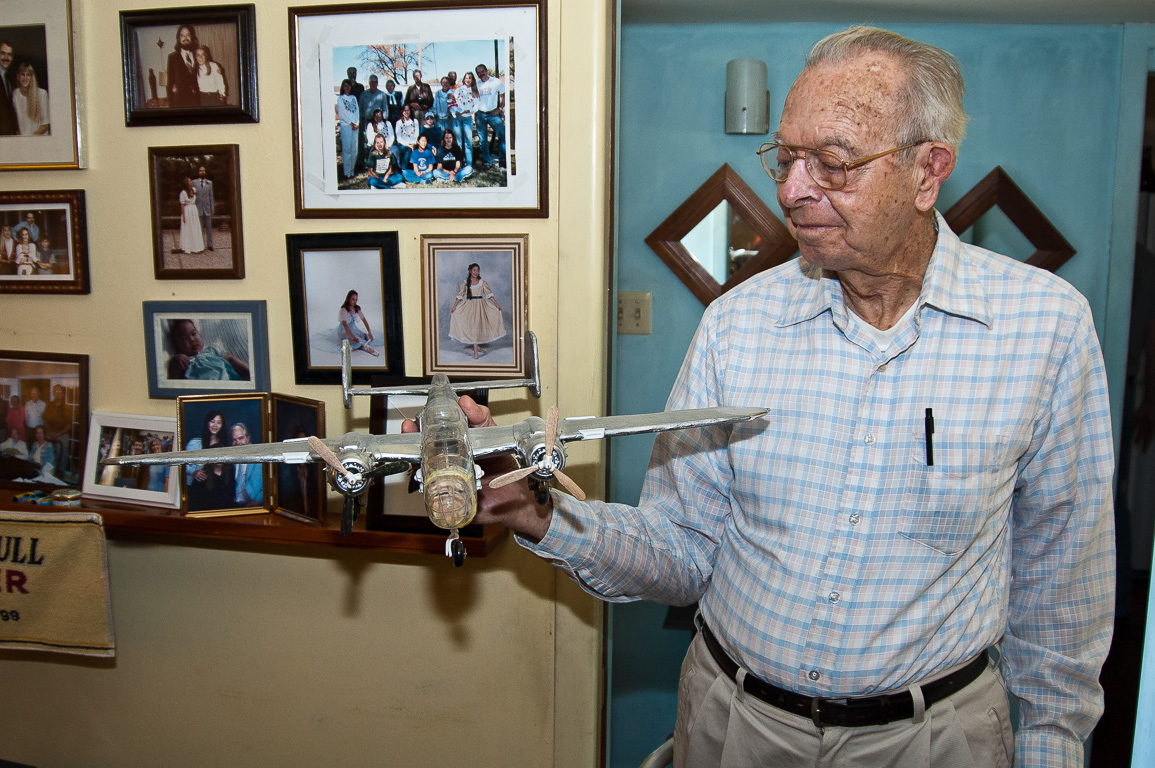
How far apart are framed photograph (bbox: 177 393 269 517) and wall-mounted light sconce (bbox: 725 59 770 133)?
5.47 feet

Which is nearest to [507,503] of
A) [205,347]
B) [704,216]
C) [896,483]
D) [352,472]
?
[352,472]

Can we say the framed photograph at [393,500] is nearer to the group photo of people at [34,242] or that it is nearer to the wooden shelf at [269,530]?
the wooden shelf at [269,530]

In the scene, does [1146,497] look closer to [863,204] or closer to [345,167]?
[863,204]

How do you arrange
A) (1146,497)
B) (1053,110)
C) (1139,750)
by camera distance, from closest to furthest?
(1139,750), (1053,110), (1146,497)

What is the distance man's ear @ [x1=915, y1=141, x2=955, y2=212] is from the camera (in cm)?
126

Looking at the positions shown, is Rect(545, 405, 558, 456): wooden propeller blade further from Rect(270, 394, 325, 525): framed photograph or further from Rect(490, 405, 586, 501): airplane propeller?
Rect(270, 394, 325, 525): framed photograph

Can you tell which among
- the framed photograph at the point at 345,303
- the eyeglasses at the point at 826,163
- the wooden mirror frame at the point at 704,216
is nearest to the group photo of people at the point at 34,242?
the framed photograph at the point at 345,303

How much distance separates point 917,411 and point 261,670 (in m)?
1.93

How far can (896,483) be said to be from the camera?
50.8 inches

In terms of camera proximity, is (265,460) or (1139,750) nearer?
(1139,750)

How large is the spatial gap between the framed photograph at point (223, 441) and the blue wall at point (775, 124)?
100 cm

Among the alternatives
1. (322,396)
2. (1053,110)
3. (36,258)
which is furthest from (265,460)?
(1053,110)

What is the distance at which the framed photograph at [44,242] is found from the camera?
82.7 inches

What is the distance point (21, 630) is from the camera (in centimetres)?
212
